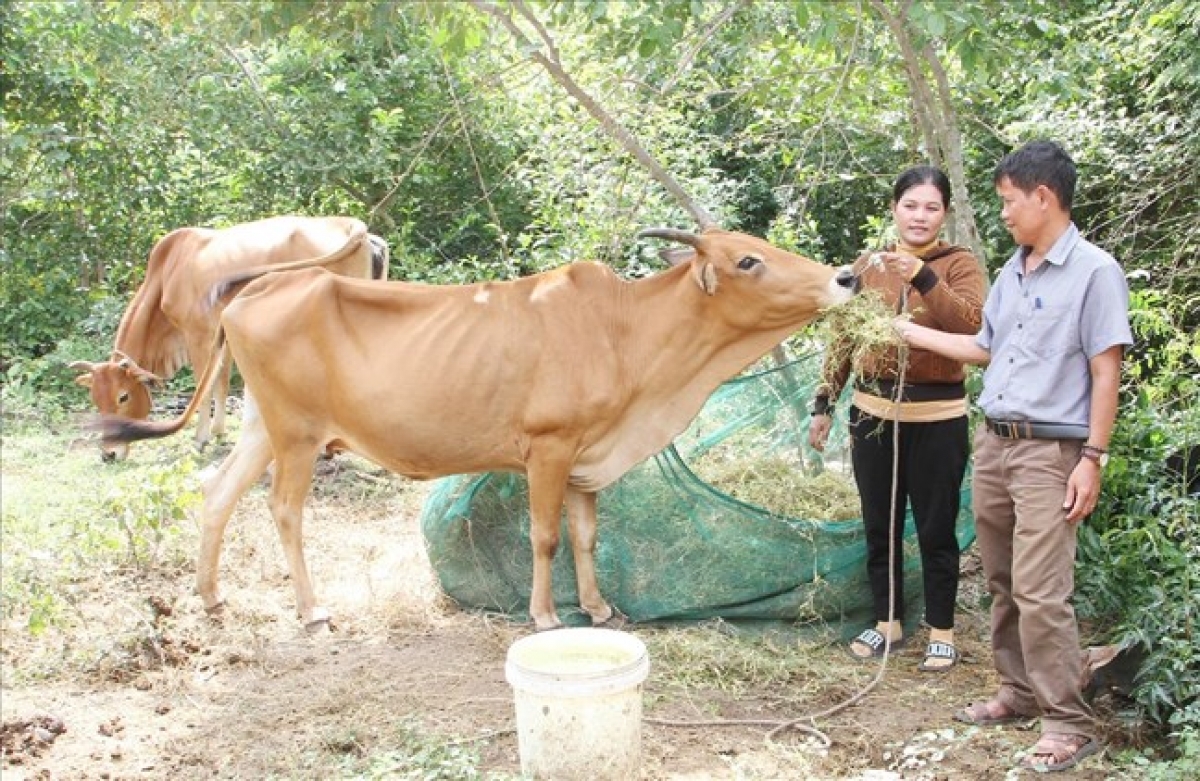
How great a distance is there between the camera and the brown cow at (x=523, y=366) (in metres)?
4.93

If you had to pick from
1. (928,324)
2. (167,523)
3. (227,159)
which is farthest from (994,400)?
(227,159)

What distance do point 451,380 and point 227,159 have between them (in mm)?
6926

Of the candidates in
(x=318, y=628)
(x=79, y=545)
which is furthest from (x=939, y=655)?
(x=79, y=545)

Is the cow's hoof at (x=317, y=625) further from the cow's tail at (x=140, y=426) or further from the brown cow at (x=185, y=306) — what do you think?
the brown cow at (x=185, y=306)

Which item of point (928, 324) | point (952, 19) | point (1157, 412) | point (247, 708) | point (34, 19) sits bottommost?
point (247, 708)

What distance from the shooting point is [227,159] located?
11.0m

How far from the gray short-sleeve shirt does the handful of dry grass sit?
1.68ft

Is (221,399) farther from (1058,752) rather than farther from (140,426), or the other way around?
(1058,752)

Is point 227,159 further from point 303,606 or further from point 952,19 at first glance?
point 952,19

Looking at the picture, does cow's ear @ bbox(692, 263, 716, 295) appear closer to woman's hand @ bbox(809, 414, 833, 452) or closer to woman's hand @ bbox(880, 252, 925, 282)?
woman's hand @ bbox(809, 414, 833, 452)

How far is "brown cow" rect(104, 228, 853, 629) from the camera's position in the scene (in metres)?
4.93

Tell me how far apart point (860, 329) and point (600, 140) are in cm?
421

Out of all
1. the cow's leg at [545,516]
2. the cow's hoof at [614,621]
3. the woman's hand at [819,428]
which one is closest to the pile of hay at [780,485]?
the woman's hand at [819,428]

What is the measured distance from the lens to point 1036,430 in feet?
12.4
